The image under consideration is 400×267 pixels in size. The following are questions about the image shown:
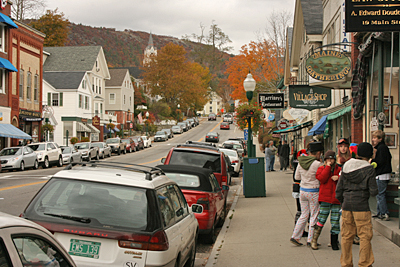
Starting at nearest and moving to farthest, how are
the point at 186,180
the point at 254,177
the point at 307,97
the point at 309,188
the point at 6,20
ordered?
the point at 309,188, the point at 186,180, the point at 254,177, the point at 307,97, the point at 6,20

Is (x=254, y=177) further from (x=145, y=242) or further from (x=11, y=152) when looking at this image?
(x=11, y=152)

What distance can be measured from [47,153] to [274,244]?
2276 cm

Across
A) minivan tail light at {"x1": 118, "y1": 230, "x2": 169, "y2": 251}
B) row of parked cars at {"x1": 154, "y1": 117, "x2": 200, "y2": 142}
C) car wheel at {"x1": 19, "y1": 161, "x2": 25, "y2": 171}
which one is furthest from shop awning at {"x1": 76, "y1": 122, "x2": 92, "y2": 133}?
minivan tail light at {"x1": 118, "y1": 230, "x2": 169, "y2": 251}

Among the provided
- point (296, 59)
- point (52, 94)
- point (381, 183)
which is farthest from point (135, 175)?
point (52, 94)

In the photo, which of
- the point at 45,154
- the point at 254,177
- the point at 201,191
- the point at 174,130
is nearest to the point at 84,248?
the point at 201,191

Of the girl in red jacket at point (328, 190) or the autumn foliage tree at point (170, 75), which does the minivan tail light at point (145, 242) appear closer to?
the girl in red jacket at point (328, 190)

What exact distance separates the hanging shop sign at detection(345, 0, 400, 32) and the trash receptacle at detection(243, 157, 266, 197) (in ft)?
22.5

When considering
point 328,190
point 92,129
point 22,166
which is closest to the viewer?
point 328,190

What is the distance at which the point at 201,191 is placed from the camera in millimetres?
8562

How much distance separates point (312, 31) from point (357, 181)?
1789 centimetres

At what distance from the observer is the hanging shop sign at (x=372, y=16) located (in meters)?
8.27

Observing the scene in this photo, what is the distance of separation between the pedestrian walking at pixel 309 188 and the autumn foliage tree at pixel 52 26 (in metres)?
66.7

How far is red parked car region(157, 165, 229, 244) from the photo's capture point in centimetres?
839

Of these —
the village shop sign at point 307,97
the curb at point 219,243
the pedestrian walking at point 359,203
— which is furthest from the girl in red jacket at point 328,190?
the village shop sign at point 307,97
